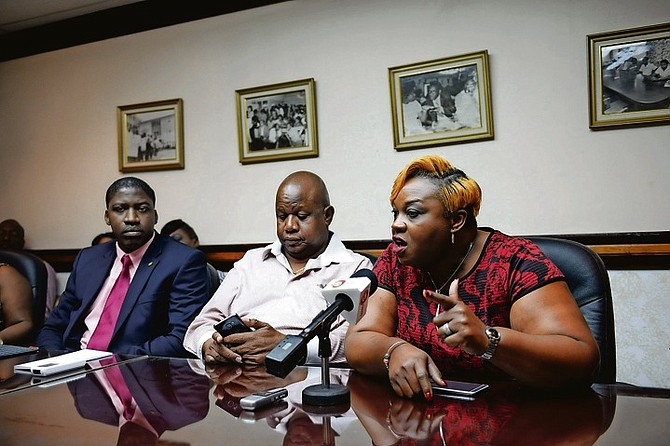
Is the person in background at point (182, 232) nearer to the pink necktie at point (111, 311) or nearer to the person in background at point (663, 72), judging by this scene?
the pink necktie at point (111, 311)

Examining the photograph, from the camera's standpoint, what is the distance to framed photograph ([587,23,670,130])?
2895 millimetres

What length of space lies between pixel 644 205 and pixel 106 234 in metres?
3.26

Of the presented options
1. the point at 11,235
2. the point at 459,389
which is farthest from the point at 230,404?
the point at 11,235

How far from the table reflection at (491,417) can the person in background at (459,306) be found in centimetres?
5

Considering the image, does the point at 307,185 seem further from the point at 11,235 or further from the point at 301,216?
the point at 11,235

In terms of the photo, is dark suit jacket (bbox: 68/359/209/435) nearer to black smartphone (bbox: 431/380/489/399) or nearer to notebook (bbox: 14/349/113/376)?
notebook (bbox: 14/349/113/376)

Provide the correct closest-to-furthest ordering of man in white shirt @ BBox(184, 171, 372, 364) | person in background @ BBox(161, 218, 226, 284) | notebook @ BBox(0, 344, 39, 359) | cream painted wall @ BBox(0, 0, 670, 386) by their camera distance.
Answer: notebook @ BBox(0, 344, 39, 359), man in white shirt @ BBox(184, 171, 372, 364), cream painted wall @ BBox(0, 0, 670, 386), person in background @ BBox(161, 218, 226, 284)

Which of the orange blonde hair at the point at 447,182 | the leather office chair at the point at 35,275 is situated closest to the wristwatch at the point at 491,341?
the orange blonde hair at the point at 447,182

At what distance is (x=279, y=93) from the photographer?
3.78 meters

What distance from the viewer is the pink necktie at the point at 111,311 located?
8.89 ft

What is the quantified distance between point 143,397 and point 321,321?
55 cm

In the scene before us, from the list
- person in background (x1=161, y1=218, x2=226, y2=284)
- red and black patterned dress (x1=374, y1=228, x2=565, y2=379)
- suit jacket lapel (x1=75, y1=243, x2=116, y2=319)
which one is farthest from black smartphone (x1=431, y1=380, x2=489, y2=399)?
person in background (x1=161, y1=218, x2=226, y2=284)

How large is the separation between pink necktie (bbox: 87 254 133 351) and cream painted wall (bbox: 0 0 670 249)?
3.71 feet

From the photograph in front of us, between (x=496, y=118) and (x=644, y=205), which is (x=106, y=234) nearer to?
(x=496, y=118)
